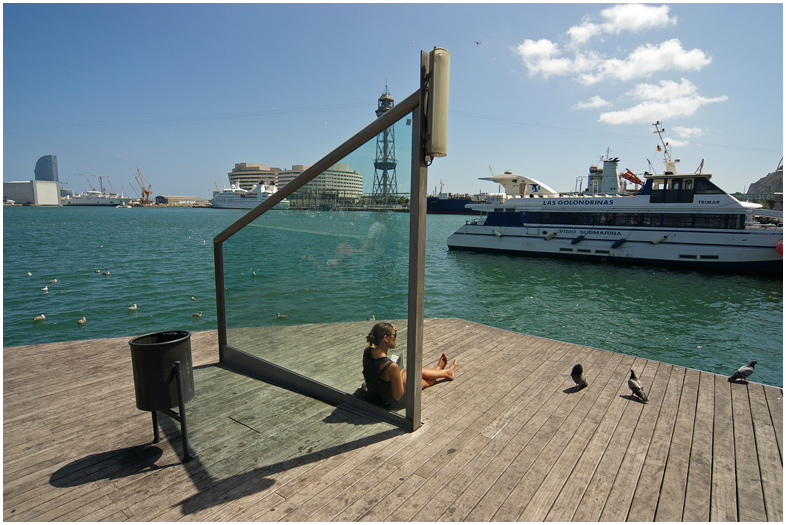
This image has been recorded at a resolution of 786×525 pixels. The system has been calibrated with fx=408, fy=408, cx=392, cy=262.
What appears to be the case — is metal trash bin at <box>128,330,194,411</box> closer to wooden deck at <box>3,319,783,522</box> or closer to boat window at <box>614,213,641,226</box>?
wooden deck at <box>3,319,783,522</box>

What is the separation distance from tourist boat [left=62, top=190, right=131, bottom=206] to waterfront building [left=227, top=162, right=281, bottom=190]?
150 feet

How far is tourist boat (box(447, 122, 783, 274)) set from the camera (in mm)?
21922

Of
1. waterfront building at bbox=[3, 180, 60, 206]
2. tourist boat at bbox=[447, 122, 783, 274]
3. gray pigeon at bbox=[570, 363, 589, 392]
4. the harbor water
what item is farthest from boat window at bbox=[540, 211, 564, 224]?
waterfront building at bbox=[3, 180, 60, 206]

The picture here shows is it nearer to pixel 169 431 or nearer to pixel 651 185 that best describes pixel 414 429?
pixel 169 431

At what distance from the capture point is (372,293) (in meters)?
3.77

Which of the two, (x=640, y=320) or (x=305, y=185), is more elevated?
(x=305, y=185)

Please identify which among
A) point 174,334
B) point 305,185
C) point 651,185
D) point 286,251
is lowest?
point 174,334

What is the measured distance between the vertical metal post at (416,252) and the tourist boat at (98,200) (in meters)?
202

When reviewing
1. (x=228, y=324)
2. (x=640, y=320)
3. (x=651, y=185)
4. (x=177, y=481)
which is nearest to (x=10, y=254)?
(x=228, y=324)

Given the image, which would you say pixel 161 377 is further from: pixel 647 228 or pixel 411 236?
pixel 647 228

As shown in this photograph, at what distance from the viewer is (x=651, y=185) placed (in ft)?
80.8

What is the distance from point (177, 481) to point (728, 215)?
28.2 meters

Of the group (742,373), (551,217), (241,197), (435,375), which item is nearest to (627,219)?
(551,217)

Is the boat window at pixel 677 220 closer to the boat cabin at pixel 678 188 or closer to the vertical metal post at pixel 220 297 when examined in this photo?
the boat cabin at pixel 678 188
